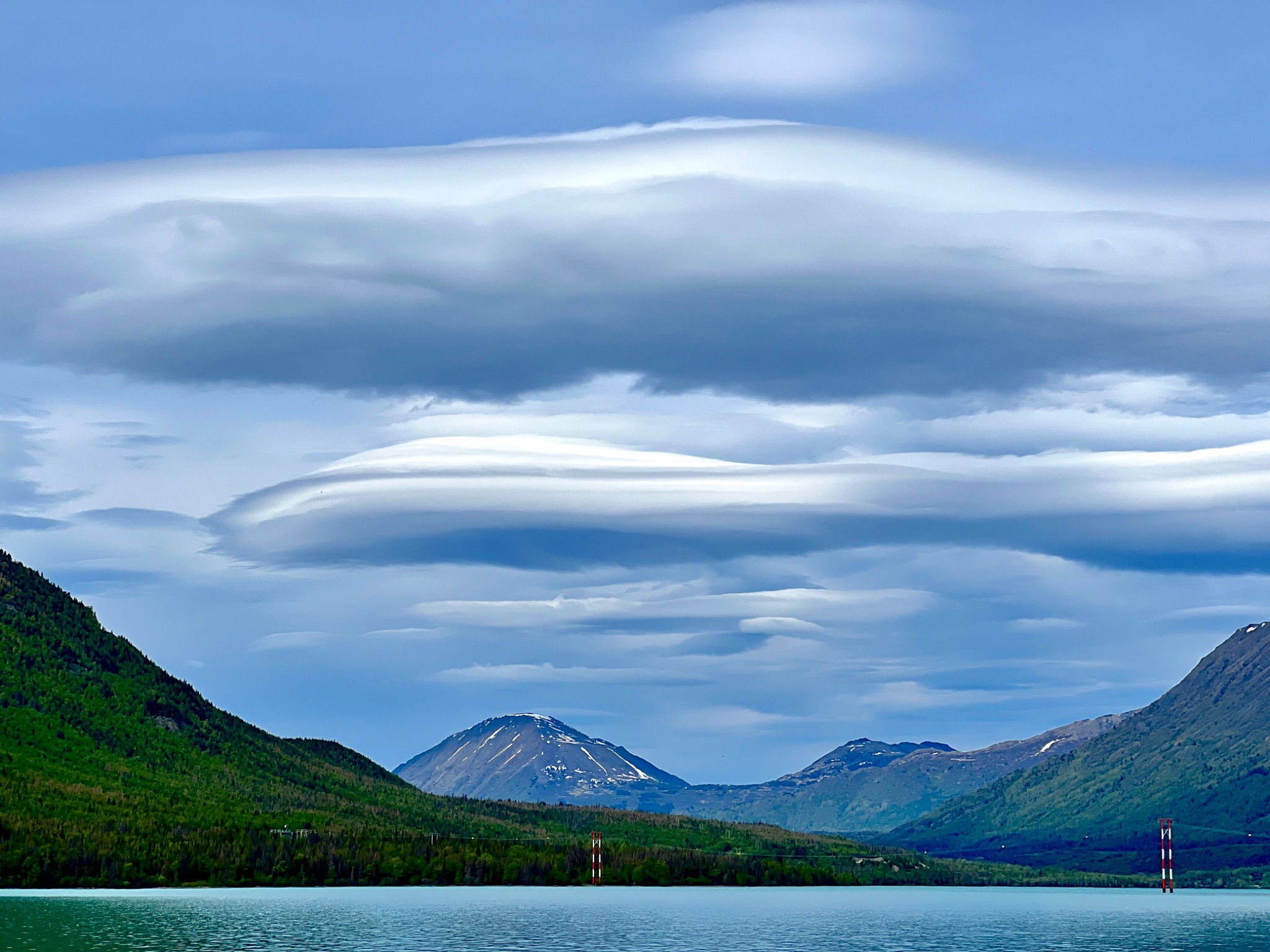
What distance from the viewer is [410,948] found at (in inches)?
7480

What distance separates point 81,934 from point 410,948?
150 ft

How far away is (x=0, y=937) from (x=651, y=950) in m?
83.0

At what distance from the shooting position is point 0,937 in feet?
636

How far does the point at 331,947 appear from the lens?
188 m

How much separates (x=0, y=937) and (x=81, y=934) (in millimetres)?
10168

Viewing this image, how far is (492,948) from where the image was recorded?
190 meters

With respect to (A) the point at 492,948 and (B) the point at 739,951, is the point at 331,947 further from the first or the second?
(B) the point at 739,951

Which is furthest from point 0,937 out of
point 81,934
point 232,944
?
point 232,944

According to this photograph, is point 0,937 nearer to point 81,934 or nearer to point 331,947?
point 81,934

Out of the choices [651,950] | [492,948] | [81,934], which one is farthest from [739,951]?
[81,934]

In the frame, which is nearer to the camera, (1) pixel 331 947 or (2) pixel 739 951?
(1) pixel 331 947

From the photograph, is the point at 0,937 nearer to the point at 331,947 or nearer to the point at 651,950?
the point at 331,947

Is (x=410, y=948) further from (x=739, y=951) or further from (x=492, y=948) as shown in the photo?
(x=739, y=951)

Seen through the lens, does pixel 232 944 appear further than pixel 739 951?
No
